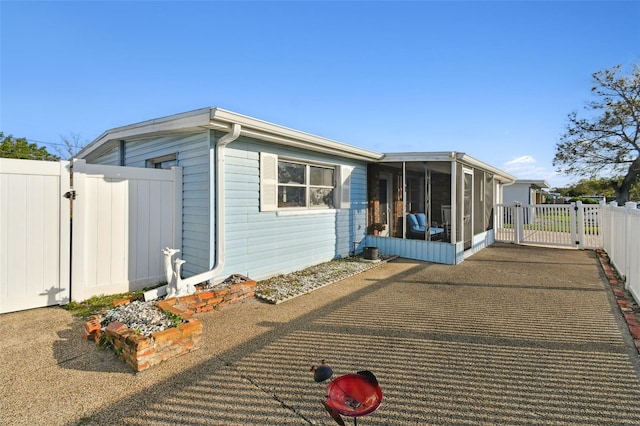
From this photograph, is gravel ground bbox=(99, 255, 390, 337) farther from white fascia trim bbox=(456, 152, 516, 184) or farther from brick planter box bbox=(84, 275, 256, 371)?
white fascia trim bbox=(456, 152, 516, 184)

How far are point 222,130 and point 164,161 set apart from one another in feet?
6.64

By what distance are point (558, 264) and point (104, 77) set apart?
1862 cm

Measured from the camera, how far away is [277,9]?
786cm

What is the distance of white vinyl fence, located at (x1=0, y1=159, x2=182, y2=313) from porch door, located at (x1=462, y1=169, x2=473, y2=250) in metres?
6.65

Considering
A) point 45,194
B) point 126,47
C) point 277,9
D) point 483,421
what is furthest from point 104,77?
point 483,421

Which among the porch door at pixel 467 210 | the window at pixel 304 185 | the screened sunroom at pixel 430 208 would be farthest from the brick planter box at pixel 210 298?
the porch door at pixel 467 210

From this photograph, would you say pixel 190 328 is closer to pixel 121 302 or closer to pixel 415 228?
pixel 121 302

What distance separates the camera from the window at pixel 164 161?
566 centimetres

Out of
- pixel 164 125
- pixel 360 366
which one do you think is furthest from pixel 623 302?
pixel 164 125

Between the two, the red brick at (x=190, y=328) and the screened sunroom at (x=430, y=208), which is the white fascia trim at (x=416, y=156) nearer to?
the screened sunroom at (x=430, y=208)

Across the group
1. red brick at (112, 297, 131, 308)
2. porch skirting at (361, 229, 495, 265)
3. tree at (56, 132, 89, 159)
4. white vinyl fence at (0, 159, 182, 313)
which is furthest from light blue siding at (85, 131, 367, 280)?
tree at (56, 132, 89, 159)

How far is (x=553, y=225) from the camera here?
33.3ft

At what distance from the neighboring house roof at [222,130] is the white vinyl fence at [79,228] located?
848mm

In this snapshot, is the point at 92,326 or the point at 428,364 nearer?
the point at 428,364
